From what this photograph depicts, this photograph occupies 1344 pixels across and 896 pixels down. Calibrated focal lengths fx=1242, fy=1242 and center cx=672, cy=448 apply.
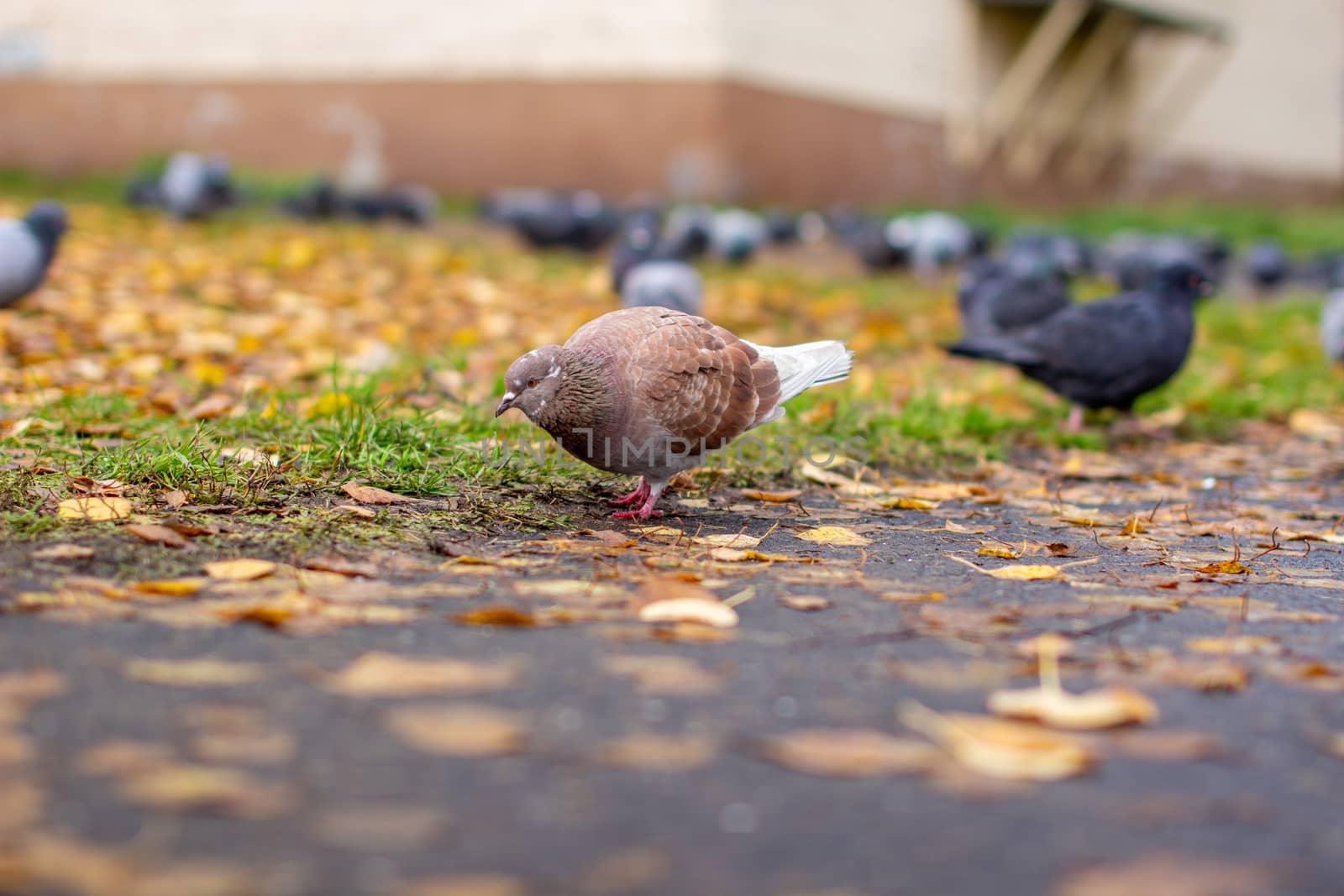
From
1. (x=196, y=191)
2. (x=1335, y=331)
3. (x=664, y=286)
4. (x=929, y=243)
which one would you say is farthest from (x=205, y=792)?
(x=929, y=243)

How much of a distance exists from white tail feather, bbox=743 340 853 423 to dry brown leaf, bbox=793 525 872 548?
16.6 inches

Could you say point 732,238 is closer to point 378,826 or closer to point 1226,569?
point 1226,569

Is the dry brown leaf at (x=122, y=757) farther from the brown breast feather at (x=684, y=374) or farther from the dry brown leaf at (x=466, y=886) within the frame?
the brown breast feather at (x=684, y=374)

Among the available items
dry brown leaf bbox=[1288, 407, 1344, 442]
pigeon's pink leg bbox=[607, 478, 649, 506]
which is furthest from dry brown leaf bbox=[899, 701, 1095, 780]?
dry brown leaf bbox=[1288, 407, 1344, 442]

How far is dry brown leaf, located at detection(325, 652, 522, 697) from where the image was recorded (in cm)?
180

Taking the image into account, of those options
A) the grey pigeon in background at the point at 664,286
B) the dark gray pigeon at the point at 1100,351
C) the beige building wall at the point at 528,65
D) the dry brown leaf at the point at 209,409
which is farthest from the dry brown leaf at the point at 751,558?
the beige building wall at the point at 528,65

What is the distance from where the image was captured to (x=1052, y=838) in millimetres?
1464

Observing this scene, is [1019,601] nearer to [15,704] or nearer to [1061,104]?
[15,704]

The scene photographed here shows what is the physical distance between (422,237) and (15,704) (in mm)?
8160

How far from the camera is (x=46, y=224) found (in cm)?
544

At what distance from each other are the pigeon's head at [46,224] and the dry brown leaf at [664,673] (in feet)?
14.6

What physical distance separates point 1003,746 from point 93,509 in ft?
6.32

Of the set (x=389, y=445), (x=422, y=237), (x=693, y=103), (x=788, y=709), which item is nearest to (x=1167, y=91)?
(x=693, y=103)

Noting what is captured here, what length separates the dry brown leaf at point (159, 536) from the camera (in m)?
2.46
